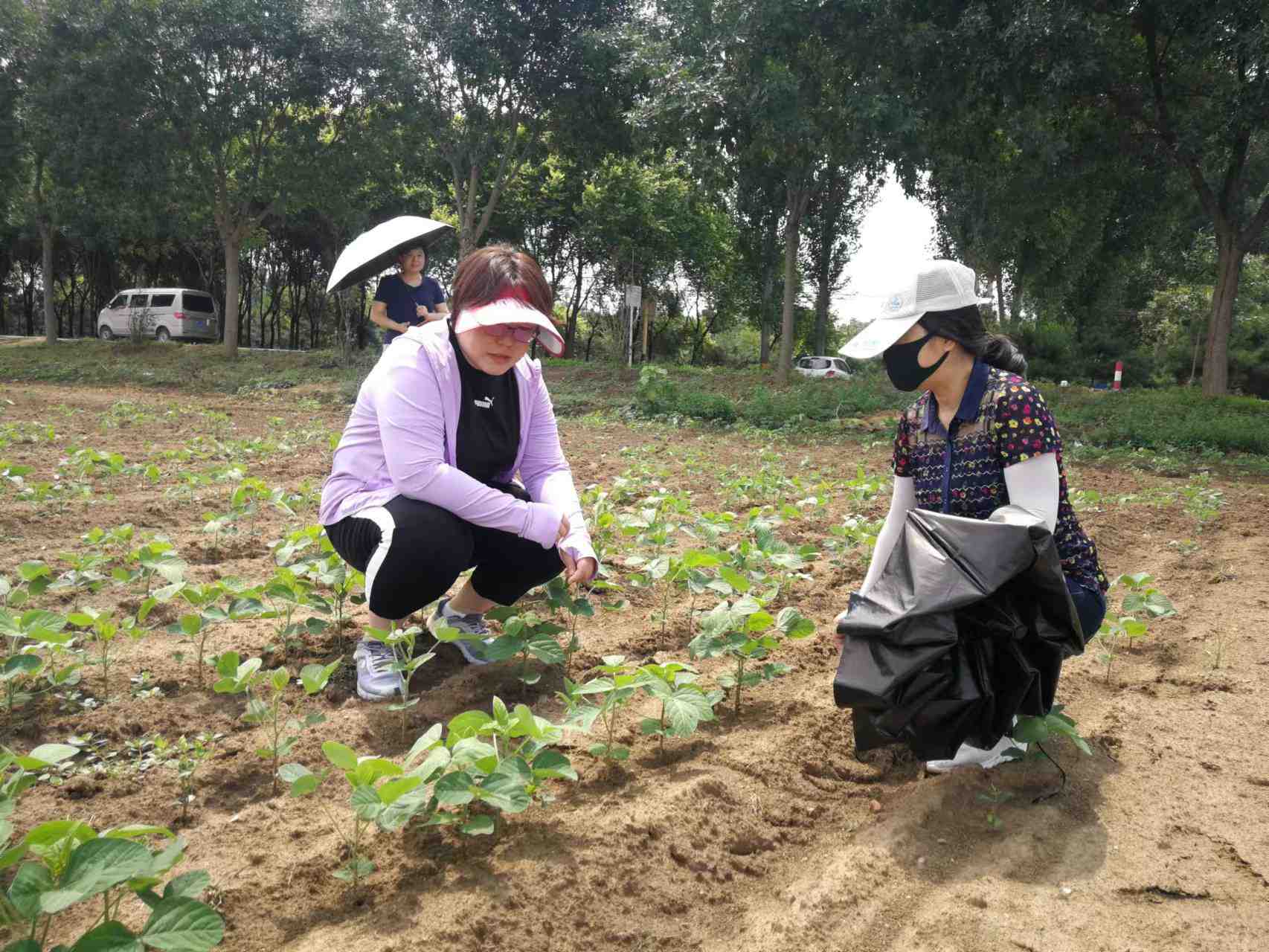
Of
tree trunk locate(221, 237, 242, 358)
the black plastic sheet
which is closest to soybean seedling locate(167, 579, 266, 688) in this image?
the black plastic sheet

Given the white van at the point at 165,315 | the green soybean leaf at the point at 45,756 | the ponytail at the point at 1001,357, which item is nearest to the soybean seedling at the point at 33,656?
the green soybean leaf at the point at 45,756

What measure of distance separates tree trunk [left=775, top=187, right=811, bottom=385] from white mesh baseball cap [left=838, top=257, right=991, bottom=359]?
11437 mm

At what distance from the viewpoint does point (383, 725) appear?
7.27ft

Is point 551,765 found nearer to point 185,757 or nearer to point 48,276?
point 185,757

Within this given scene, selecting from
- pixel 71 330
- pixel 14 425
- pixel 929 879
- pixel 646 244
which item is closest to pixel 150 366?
pixel 14 425

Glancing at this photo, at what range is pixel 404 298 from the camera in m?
4.71

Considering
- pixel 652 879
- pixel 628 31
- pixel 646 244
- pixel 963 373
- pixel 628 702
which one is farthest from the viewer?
pixel 646 244

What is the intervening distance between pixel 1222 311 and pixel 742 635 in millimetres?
11829

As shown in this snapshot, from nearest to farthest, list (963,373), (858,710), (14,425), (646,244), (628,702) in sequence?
(858,710) → (963,373) → (628,702) → (14,425) → (646,244)

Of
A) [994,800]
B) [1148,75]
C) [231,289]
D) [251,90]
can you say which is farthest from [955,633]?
[231,289]

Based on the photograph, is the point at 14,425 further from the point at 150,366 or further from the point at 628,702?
the point at 150,366

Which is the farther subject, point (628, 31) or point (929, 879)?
point (628, 31)

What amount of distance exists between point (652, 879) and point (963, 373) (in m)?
1.34

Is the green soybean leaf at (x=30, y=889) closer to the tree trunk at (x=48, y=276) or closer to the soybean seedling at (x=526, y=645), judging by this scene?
the soybean seedling at (x=526, y=645)
